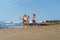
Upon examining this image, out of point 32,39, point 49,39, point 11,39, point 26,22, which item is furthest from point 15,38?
point 26,22

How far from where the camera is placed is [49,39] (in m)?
13.2

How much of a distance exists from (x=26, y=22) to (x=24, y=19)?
39cm

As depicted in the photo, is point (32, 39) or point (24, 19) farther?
point (24, 19)

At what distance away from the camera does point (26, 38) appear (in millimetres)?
13758

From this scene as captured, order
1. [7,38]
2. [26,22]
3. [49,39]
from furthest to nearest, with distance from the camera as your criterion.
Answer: [26,22], [7,38], [49,39]

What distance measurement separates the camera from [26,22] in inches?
865

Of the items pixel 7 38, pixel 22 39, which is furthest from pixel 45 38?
pixel 7 38

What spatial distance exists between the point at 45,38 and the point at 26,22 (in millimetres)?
8540

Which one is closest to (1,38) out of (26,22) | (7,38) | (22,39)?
(7,38)

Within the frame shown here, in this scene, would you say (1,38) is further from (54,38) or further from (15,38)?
(54,38)

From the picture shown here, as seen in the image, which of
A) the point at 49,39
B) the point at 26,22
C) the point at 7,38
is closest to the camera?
the point at 49,39

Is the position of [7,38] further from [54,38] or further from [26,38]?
[54,38]

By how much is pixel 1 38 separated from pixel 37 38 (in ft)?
8.31

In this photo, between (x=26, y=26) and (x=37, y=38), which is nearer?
(x=37, y=38)
